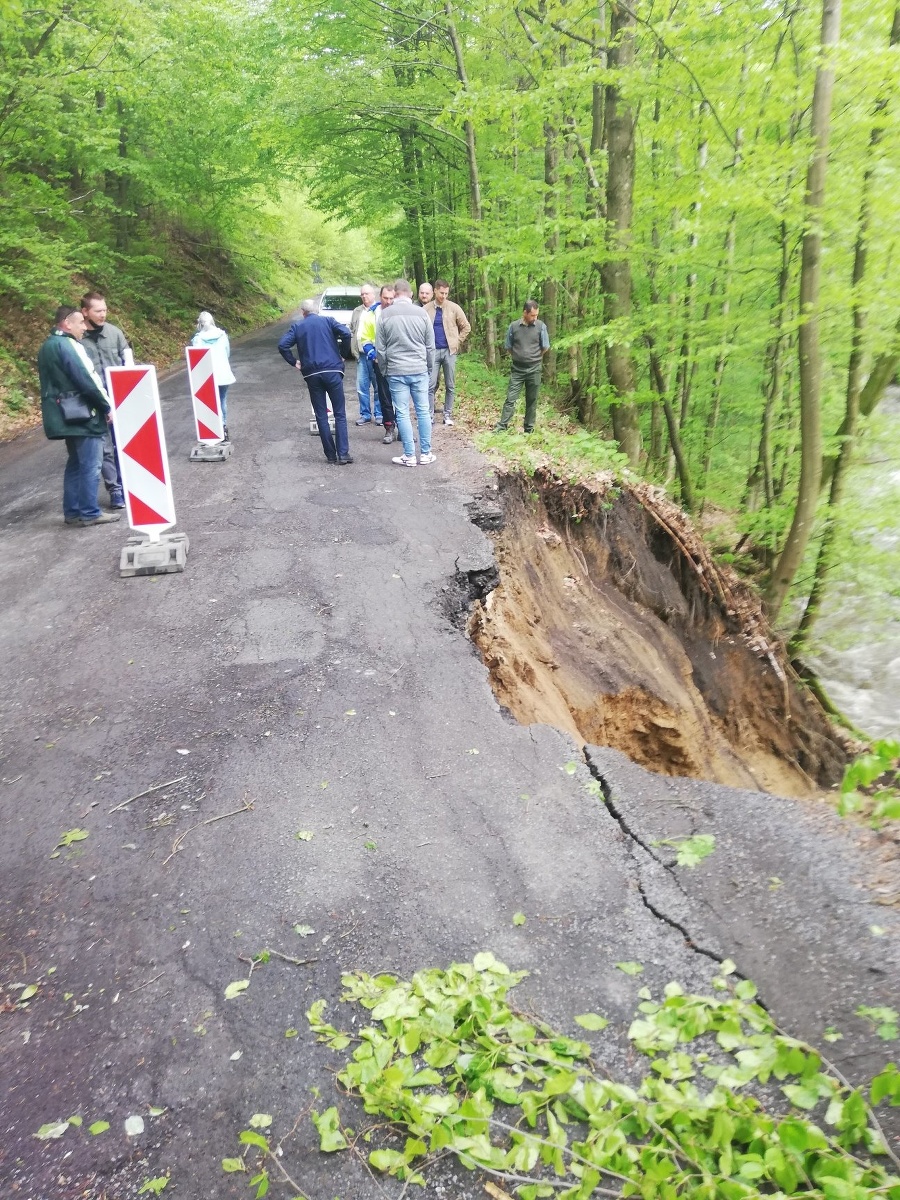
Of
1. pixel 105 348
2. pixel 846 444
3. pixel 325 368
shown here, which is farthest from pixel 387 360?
pixel 846 444

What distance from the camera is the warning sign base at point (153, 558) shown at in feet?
19.8

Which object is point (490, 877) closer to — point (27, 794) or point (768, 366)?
point (27, 794)

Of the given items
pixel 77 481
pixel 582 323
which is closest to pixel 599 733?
pixel 77 481

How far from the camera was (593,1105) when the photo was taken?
216 centimetres

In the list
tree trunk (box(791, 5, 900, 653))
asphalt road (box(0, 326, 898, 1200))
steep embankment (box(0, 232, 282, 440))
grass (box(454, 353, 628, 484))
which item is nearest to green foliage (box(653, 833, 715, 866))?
asphalt road (box(0, 326, 898, 1200))

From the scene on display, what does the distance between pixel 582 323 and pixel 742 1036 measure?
47.6ft

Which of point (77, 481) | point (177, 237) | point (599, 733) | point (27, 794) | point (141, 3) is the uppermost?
point (141, 3)

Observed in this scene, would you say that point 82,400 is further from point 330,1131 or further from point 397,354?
point 330,1131

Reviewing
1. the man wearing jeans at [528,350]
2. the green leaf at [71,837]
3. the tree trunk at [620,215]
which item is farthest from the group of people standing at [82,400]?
the tree trunk at [620,215]

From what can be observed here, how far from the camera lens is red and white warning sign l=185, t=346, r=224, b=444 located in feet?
29.3

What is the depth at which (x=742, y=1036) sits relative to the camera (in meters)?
2.43

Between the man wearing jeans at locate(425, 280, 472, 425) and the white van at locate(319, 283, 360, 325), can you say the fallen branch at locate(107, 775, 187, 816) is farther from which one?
the white van at locate(319, 283, 360, 325)

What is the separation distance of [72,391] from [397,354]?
11.4 ft

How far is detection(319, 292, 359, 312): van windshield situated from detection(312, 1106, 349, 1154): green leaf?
19215 millimetres
